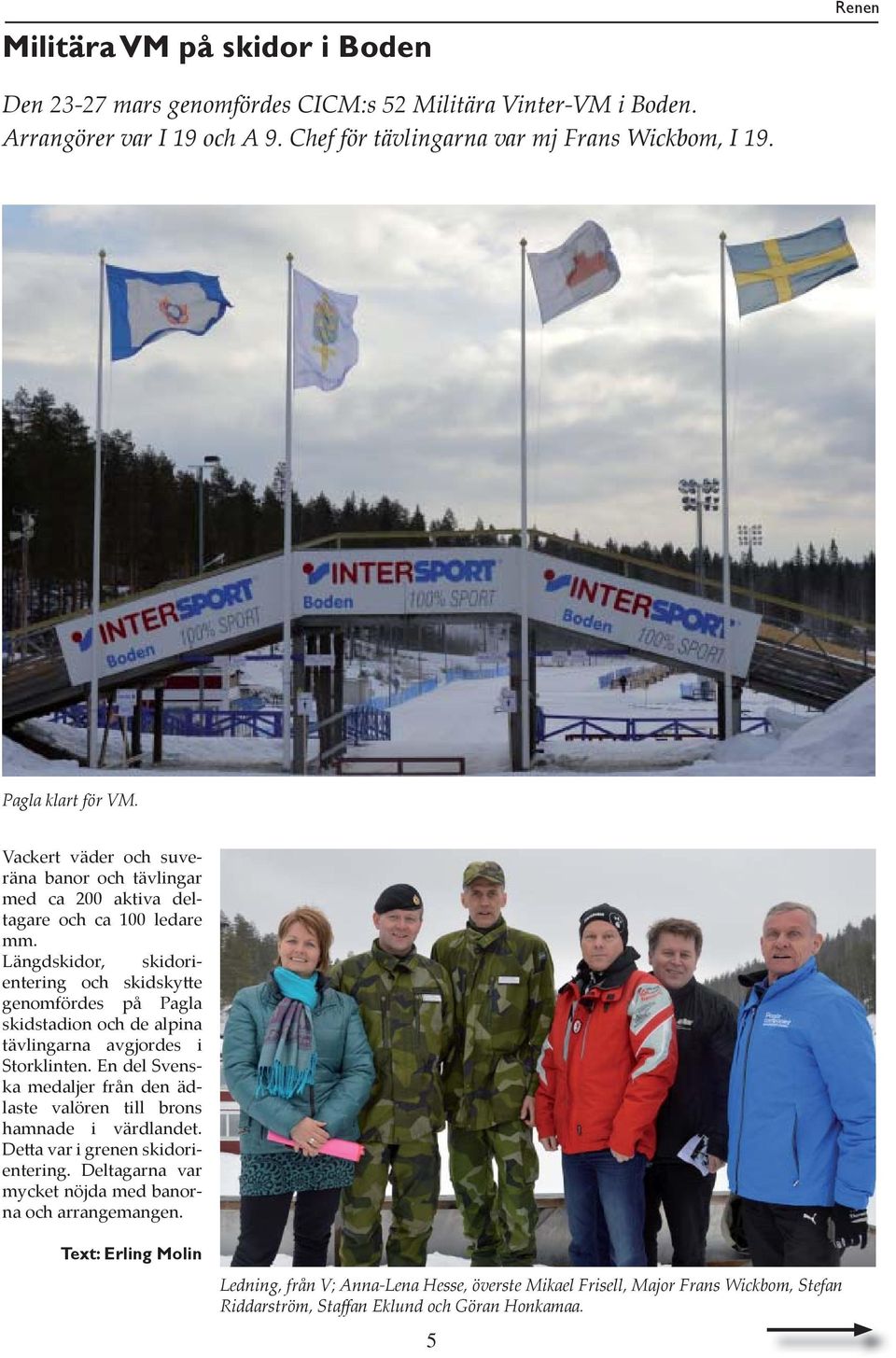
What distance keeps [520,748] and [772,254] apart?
710 cm

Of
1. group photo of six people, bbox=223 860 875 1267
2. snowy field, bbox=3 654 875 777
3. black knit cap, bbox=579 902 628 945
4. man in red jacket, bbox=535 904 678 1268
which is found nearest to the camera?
group photo of six people, bbox=223 860 875 1267

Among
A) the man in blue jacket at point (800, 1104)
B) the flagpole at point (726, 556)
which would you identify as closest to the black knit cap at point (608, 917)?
the man in blue jacket at point (800, 1104)

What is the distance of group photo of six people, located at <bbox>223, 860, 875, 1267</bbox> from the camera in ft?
20.6

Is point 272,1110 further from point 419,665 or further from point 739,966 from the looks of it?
point 419,665

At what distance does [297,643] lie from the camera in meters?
18.6

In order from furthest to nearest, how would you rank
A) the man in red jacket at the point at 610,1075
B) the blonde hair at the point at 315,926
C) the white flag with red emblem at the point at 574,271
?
1. the white flag with red emblem at the point at 574,271
2. the blonde hair at the point at 315,926
3. the man in red jacket at the point at 610,1075

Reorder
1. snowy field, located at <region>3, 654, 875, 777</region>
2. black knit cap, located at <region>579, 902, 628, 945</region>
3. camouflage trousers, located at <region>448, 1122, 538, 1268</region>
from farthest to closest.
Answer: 1. snowy field, located at <region>3, 654, 875, 777</region>
2. camouflage trousers, located at <region>448, 1122, 538, 1268</region>
3. black knit cap, located at <region>579, 902, 628, 945</region>

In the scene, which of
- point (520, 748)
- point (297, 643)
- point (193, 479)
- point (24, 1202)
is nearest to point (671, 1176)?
point (24, 1202)

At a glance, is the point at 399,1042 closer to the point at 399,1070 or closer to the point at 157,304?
the point at 399,1070

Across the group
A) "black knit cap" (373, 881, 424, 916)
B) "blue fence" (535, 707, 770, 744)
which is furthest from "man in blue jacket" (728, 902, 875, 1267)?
"blue fence" (535, 707, 770, 744)

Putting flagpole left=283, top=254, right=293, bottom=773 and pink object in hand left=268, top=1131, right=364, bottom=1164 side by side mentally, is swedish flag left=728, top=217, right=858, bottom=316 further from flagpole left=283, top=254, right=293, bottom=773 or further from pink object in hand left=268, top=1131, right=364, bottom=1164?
pink object in hand left=268, top=1131, right=364, bottom=1164

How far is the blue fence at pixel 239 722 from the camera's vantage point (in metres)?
21.0

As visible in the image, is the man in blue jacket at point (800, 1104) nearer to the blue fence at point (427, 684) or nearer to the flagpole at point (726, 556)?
the flagpole at point (726, 556)
